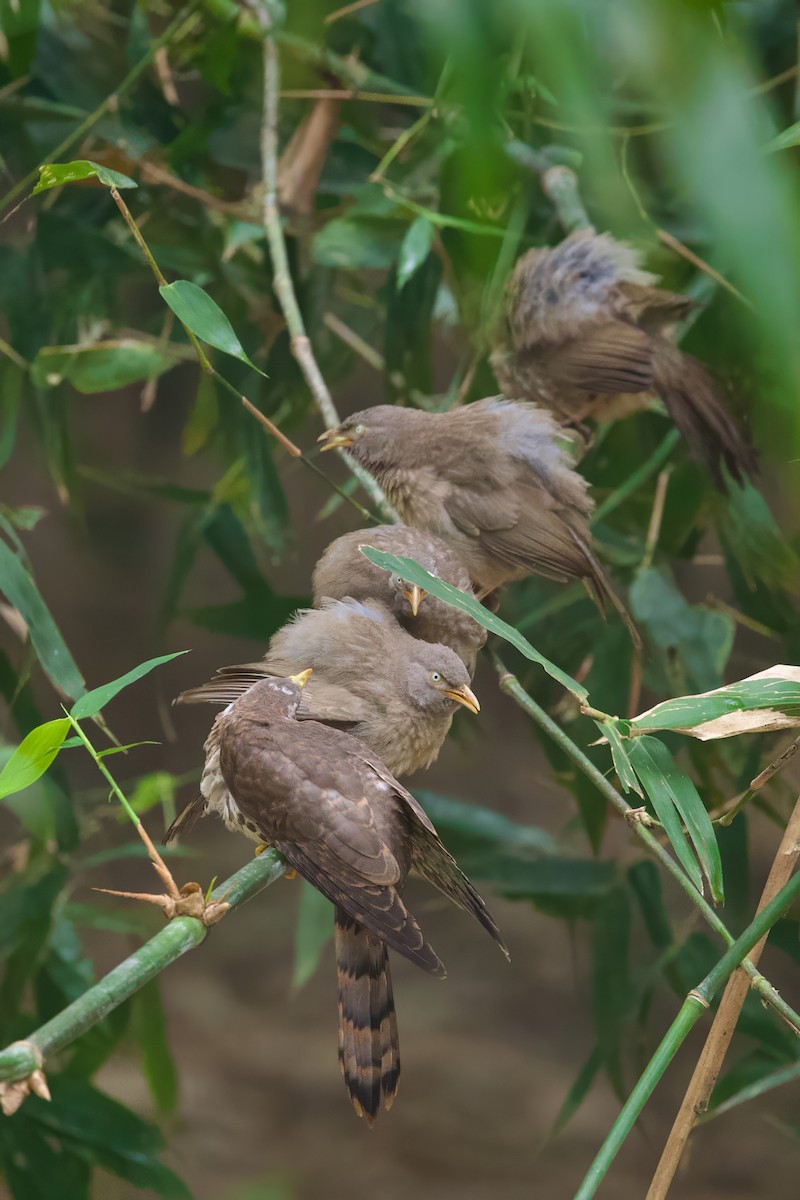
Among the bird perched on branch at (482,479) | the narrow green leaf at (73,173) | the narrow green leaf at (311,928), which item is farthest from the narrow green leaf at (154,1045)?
the narrow green leaf at (73,173)

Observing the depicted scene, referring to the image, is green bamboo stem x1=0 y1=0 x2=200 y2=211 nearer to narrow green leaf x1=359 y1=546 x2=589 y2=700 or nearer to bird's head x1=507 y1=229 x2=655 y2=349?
bird's head x1=507 y1=229 x2=655 y2=349

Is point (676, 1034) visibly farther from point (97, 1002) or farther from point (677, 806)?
point (97, 1002)

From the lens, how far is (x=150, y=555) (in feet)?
16.5

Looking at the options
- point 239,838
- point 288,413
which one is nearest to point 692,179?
point 288,413

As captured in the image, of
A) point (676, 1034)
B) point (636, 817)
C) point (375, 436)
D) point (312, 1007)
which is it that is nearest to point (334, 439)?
point (375, 436)

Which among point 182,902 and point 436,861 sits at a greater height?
point 182,902

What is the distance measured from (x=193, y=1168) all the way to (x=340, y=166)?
137 inches

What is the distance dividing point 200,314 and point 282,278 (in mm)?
703

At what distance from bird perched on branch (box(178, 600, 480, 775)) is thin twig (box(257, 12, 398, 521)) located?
1.38ft

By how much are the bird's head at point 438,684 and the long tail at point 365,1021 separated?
29 cm

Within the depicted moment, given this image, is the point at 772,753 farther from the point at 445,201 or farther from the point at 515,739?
the point at 515,739

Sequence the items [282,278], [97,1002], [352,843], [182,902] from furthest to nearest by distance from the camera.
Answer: [282,278] → [352,843] → [182,902] → [97,1002]

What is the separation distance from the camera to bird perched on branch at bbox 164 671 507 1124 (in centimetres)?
104

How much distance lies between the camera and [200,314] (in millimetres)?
1227
